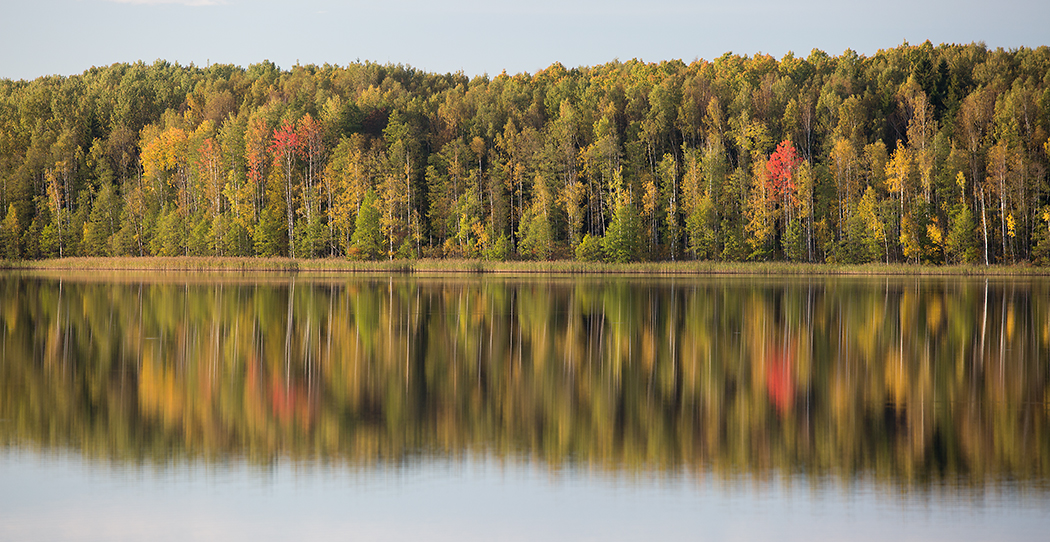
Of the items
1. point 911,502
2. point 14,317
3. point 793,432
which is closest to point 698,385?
point 793,432

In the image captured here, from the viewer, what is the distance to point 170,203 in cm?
9412

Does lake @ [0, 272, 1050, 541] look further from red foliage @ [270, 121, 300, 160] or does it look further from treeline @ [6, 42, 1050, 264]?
red foliage @ [270, 121, 300, 160]

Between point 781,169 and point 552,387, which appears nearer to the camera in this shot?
point 552,387

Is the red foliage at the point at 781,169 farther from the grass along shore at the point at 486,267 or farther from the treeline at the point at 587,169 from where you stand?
the grass along shore at the point at 486,267

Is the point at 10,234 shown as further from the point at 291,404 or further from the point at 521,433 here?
the point at 521,433

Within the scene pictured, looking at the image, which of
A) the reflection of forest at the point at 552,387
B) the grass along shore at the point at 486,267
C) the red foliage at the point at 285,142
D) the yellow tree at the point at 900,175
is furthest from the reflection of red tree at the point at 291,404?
the red foliage at the point at 285,142

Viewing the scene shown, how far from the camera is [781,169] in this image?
7562 cm

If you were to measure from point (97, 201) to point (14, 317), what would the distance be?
69.2m

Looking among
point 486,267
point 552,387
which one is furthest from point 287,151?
point 552,387

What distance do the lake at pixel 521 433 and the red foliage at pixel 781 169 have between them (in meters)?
50.8

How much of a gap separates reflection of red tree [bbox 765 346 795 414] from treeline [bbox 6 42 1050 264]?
175ft

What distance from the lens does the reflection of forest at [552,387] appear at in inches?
460

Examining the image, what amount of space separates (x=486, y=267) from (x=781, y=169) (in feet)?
79.3

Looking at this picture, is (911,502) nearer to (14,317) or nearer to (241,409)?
(241,409)
